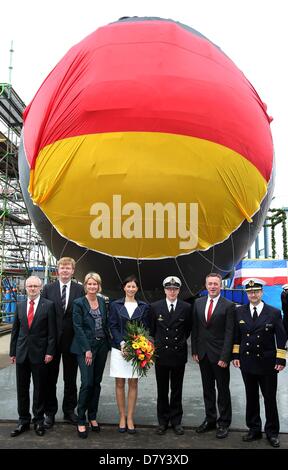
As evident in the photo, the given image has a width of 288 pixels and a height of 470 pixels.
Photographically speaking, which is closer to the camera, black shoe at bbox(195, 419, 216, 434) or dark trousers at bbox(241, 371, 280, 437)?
dark trousers at bbox(241, 371, 280, 437)

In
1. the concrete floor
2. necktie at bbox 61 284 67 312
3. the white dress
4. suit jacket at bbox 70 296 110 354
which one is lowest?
the concrete floor

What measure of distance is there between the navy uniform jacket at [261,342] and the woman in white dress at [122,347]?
35.9 inches

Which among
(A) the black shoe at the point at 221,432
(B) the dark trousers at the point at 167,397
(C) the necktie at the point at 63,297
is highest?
(C) the necktie at the point at 63,297

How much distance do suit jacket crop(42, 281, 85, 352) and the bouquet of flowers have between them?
671 mm

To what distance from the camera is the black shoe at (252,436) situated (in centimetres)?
362

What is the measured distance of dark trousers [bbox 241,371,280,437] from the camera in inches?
143

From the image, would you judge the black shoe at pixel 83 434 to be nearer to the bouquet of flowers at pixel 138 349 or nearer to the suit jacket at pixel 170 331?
the bouquet of flowers at pixel 138 349

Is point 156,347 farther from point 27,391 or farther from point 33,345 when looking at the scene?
point 27,391

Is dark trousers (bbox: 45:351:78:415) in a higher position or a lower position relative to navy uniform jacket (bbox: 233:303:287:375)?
lower

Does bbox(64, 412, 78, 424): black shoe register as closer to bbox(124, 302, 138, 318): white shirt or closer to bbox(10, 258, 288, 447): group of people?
bbox(10, 258, 288, 447): group of people

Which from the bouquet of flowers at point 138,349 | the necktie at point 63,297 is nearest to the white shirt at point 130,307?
the bouquet of flowers at point 138,349

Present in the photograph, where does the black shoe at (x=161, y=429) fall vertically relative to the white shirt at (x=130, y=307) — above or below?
below

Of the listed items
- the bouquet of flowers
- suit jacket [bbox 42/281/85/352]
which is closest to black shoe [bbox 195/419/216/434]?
the bouquet of flowers

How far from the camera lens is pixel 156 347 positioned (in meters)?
4.07
